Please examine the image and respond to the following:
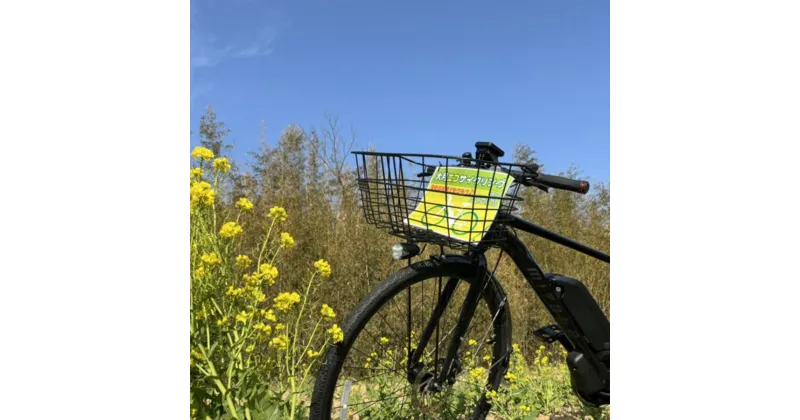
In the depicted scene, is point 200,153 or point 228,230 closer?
point 228,230

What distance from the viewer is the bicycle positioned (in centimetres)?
141

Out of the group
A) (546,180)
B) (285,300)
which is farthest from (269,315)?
(546,180)

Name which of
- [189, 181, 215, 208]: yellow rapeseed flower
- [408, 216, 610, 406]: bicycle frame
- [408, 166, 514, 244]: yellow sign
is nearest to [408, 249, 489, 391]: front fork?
[408, 216, 610, 406]: bicycle frame

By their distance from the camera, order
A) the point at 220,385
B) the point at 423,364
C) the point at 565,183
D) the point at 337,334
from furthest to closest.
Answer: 1. the point at 423,364
2. the point at 565,183
3. the point at 337,334
4. the point at 220,385

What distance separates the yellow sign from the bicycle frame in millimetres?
222

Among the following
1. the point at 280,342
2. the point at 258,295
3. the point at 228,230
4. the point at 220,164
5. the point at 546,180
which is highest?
the point at 220,164

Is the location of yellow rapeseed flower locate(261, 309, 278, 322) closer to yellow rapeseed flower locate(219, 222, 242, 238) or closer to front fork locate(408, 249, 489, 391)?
yellow rapeseed flower locate(219, 222, 242, 238)

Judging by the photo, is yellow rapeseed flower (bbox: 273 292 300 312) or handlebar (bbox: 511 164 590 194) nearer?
yellow rapeseed flower (bbox: 273 292 300 312)

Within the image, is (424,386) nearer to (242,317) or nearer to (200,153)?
(242,317)

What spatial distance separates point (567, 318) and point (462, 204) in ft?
1.92

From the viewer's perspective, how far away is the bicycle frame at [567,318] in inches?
64.6

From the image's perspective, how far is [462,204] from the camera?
4.59ft
